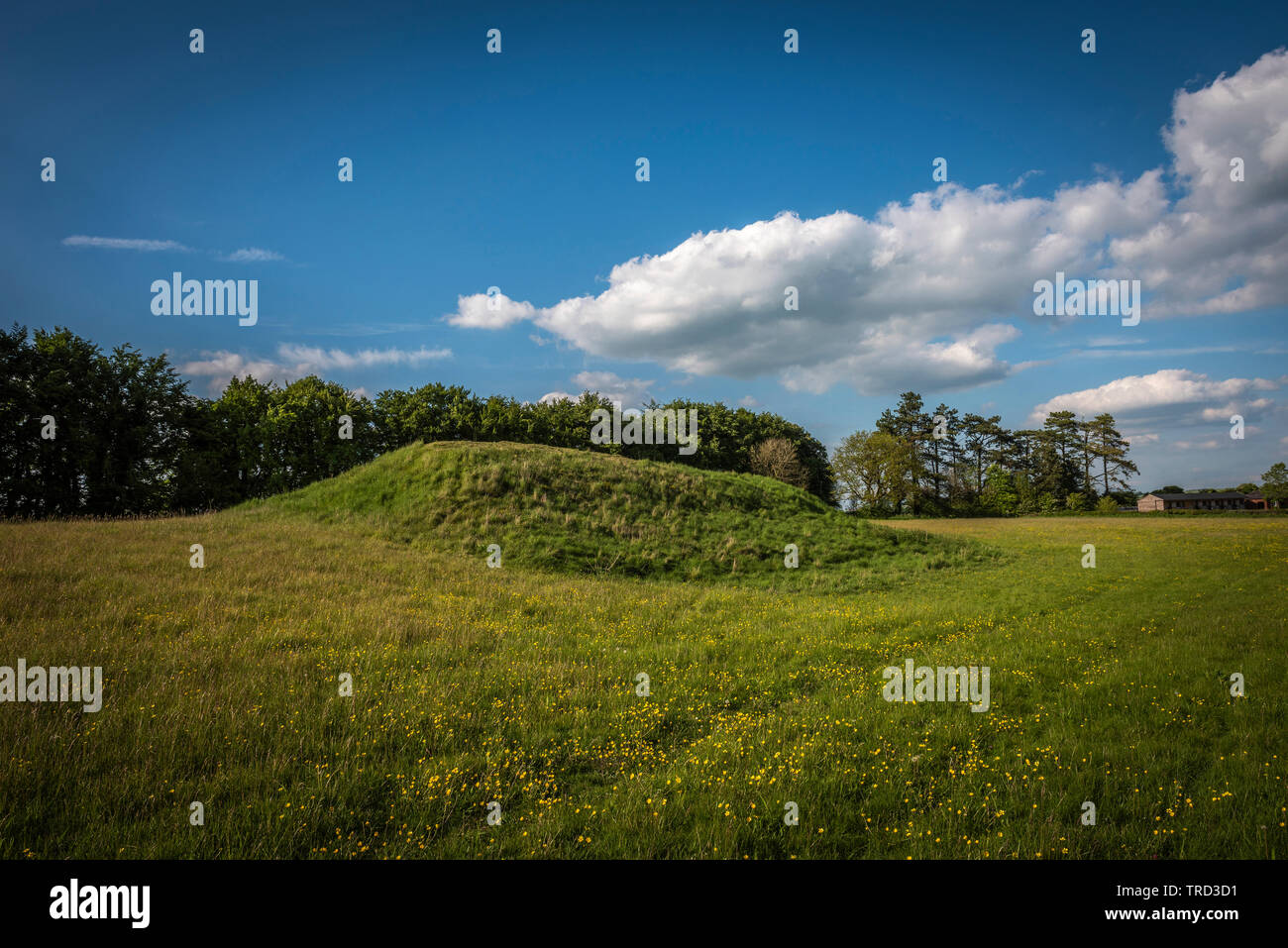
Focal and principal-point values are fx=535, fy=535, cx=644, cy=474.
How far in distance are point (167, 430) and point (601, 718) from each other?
5338cm

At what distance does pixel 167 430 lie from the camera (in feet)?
145

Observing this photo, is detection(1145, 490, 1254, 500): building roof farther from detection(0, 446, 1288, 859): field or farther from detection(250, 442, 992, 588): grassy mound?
detection(0, 446, 1288, 859): field

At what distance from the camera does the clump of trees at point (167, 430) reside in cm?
3722

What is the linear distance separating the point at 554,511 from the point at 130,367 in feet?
130

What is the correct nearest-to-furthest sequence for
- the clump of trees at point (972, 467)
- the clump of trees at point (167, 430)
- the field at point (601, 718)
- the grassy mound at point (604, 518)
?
the field at point (601, 718)
the grassy mound at point (604, 518)
the clump of trees at point (167, 430)
the clump of trees at point (972, 467)

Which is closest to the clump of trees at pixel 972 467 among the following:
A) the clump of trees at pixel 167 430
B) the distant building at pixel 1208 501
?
the distant building at pixel 1208 501

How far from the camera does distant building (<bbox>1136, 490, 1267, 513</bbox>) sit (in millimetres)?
101606

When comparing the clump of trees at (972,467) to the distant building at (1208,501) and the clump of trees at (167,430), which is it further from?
the clump of trees at (167,430)

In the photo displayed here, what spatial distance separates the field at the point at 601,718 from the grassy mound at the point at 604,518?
486 centimetres

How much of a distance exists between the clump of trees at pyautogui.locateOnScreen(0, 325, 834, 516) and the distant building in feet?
424

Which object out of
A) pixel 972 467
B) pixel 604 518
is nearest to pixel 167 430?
pixel 604 518

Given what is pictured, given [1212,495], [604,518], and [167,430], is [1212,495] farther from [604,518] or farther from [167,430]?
[167,430]
